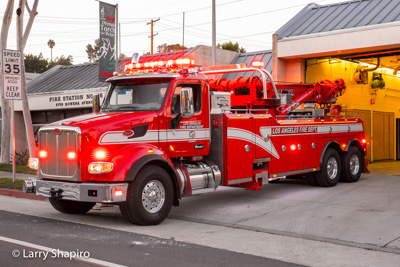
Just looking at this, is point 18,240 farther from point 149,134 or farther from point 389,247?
point 389,247

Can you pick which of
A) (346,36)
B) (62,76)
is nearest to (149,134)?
(346,36)

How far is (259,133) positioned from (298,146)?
6.28 feet

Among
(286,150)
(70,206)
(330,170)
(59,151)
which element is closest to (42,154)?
(59,151)

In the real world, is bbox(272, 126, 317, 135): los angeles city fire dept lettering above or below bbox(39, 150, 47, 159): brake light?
above

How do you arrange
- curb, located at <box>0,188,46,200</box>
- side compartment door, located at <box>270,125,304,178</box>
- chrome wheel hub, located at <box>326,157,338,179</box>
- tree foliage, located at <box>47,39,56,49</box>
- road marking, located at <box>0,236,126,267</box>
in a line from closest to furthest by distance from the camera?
road marking, located at <box>0,236,126,267</box>
side compartment door, located at <box>270,125,304,178</box>
curb, located at <box>0,188,46,200</box>
chrome wheel hub, located at <box>326,157,338,179</box>
tree foliage, located at <box>47,39,56,49</box>

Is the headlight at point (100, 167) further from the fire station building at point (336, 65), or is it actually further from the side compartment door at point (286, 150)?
the fire station building at point (336, 65)

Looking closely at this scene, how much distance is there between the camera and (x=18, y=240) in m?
7.61

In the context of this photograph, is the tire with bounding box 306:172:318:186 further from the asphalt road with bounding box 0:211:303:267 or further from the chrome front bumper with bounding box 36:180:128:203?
the asphalt road with bounding box 0:211:303:267

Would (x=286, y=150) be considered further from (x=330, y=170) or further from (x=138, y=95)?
(x=138, y=95)

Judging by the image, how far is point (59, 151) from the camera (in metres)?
9.14

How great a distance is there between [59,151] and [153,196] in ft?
6.29

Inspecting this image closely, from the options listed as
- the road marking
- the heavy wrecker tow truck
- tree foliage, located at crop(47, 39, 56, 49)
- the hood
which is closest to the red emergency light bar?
the heavy wrecker tow truck

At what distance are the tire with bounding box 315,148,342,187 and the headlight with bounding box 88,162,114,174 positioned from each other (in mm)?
7327

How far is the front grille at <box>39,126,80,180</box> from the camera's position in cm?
885
